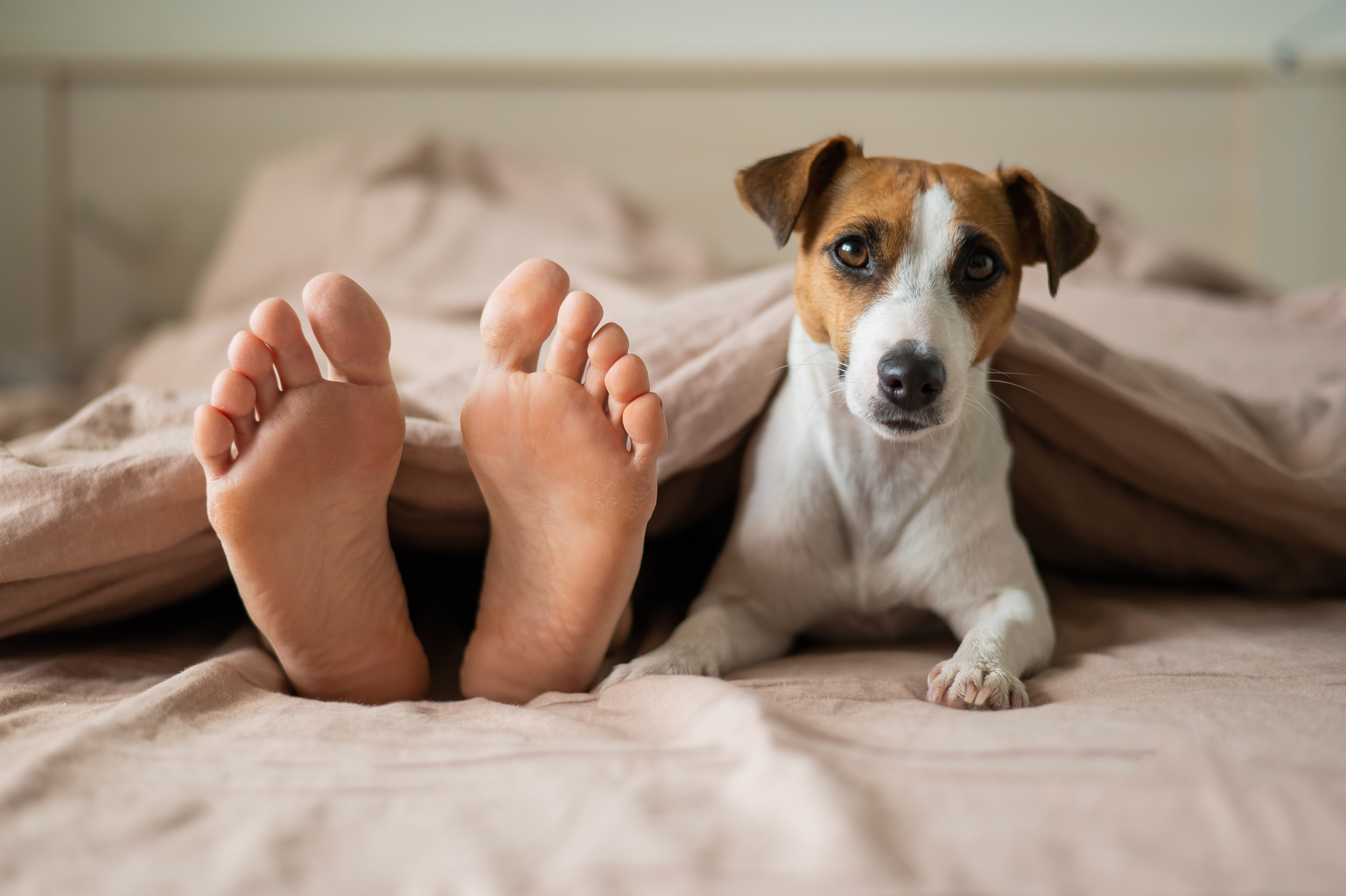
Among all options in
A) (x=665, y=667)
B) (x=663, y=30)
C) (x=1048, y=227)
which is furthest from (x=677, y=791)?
(x=663, y=30)

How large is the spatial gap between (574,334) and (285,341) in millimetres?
293

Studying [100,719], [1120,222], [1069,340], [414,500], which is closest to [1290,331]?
[1120,222]

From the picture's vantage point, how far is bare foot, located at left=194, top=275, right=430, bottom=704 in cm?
91

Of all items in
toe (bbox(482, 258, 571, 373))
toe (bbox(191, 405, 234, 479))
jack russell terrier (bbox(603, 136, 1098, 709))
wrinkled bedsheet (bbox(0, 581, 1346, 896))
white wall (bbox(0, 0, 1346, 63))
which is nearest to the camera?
wrinkled bedsheet (bbox(0, 581, 1346, 896))

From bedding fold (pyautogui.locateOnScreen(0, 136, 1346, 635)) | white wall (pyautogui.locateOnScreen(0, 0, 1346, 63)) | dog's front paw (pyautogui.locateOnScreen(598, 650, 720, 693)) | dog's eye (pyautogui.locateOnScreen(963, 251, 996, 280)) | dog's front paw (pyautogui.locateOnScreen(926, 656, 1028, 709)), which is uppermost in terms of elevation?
white wall (pyautogui.locateOnScreen(0, 0, 1346, 63))

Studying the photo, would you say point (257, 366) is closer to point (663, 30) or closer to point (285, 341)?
point (285, 341)

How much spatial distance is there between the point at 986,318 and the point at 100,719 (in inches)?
42.7

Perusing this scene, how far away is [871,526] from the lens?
126 cm

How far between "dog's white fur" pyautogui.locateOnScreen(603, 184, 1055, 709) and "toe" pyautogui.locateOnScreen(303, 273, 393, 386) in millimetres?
510

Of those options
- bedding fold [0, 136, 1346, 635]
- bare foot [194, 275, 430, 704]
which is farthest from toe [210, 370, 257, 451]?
bedding fold [0, 136, 1346, 635]

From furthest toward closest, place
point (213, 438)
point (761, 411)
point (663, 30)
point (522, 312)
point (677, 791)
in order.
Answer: point (663, 30) → point (761, 411) → point (522, 312) → point (213, 438) → point (677, 791)

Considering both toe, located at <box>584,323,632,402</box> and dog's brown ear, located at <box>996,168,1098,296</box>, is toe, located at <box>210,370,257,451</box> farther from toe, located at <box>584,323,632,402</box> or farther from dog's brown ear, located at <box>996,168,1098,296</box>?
dog's brown ear, located at <box>996,168,1098,296</box>

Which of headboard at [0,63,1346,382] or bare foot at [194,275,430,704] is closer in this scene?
bare foot at [194,275,430,704]

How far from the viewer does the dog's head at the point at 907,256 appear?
1.08 metres
